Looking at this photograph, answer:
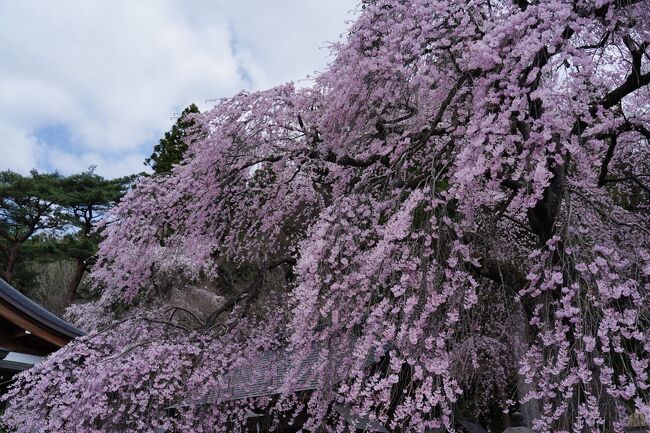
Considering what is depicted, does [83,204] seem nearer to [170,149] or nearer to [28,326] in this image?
[170,149]

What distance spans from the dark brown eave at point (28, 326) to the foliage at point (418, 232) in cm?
100

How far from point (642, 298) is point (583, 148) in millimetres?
1307

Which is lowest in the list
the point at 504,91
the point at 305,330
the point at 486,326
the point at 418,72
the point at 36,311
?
the point at 305,330

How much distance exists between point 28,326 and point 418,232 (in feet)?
17.4

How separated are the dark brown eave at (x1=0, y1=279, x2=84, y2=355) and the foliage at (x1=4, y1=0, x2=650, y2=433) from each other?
3.29 feet

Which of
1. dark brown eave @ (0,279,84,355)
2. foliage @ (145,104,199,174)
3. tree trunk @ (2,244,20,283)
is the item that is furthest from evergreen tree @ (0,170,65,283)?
dark brown eave @ (0,279,84,355)

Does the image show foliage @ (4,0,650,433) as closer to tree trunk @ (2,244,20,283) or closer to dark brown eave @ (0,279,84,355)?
dark brown eave @ (0,279,84,355)

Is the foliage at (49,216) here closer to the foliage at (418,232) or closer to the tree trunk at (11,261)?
the tree trunk at (11,261)

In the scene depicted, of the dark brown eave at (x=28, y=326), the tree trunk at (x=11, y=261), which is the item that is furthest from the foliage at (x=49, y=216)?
the dark brown eave at (x=28, y=326)

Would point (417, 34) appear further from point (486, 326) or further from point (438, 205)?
point (486, 326)

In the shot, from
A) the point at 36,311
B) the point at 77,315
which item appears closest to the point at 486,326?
the point at 36,311

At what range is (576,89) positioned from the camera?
12.5 feet

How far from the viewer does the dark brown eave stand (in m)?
6.64

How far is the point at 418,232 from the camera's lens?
4.16 m
